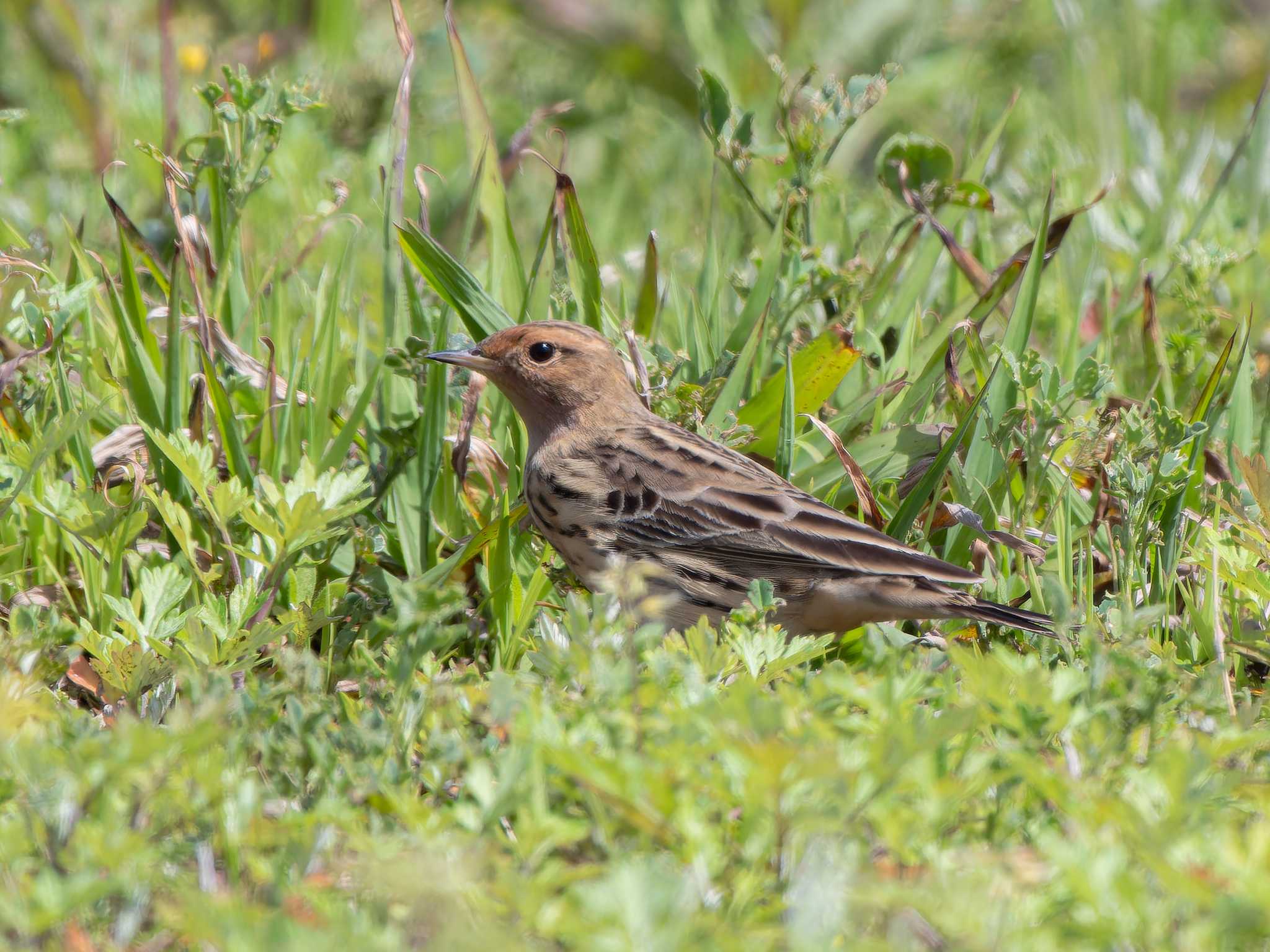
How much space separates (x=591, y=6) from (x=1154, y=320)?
17.6 feet

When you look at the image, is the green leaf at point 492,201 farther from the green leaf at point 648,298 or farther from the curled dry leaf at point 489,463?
the curled dry leaf at point 489,463

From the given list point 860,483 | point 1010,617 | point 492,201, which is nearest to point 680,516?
point 860,483

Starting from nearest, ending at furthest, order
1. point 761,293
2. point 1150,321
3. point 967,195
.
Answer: point 761,293, point 1150,321, point 967,195

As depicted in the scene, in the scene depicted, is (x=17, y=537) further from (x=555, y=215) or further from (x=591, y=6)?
(x=591, y=6)

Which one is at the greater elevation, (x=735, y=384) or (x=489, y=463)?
(x=735, y=384)

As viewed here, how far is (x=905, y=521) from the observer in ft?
14.0

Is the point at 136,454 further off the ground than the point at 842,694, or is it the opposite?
the point at 842,694

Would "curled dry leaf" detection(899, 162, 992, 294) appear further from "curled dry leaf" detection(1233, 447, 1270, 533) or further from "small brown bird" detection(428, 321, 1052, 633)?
"curled dry leaf" detection(1233, 447, 1270, 533)

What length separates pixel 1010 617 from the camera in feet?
12.4

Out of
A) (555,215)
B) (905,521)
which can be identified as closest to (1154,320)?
(905,521)

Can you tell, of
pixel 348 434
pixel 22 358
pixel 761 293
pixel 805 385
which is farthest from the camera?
pixel 761 293

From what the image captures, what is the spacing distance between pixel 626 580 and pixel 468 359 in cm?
195

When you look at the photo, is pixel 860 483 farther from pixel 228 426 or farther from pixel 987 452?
pixel 228 426

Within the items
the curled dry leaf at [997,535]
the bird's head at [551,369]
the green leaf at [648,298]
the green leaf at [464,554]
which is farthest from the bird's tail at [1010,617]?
the green leaf at [648,298]
